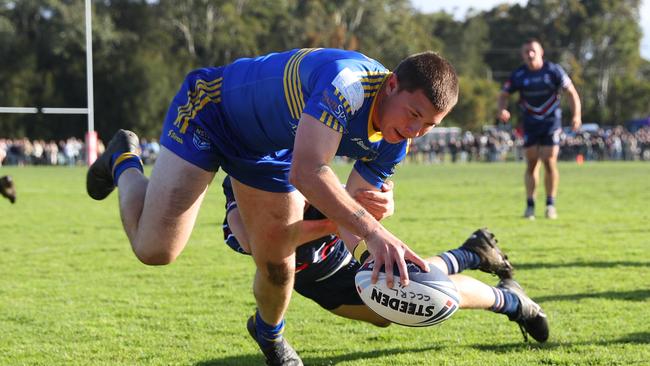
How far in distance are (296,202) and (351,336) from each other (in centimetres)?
116

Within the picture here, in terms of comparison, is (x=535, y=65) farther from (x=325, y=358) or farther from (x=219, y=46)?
(x=219, y=46)

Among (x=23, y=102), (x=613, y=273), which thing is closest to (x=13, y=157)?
(x=23, y=102)

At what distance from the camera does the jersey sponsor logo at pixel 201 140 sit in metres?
4.54

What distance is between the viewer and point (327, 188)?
3.49 meters

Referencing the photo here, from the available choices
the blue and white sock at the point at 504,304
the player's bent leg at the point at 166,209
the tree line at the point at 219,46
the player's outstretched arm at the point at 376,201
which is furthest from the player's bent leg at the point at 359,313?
the tree line at the point at 219,46

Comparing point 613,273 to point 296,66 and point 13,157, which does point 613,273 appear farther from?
point 13,157

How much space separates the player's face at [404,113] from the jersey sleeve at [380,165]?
57 centimetres

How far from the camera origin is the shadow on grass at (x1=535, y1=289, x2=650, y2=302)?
253 inches

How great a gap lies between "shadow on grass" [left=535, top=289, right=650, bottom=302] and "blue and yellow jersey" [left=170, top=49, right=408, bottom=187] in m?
2.42

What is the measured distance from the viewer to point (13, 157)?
157 ft

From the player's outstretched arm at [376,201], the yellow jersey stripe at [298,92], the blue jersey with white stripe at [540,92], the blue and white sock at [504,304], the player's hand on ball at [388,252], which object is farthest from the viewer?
the blue jersey with white stripe at [540,92]

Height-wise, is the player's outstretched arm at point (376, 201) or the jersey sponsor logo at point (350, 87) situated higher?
the jersey sponsor logo at point (350, 87)

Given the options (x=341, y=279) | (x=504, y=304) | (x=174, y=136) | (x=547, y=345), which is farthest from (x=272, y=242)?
(x=547, y=345)

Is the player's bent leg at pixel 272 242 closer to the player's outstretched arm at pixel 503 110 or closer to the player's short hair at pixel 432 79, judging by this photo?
the player's short hair at pixel 432 79
